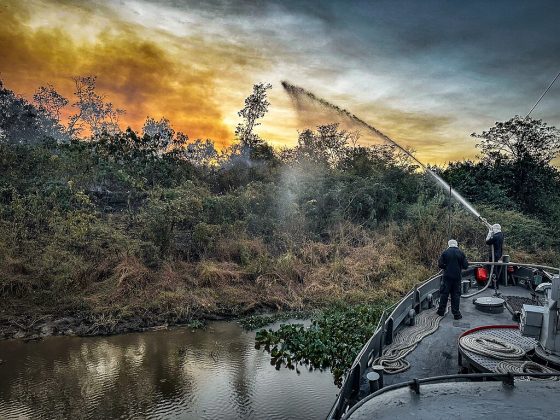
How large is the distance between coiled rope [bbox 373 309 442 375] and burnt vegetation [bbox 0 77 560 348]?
2.40 m

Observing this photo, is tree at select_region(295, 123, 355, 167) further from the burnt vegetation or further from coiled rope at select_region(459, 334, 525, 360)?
coiled rope at select_region(459, 334, 525, 360)

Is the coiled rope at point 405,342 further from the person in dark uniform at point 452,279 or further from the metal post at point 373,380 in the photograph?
the metal post at point 373,380

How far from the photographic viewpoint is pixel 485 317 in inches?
297

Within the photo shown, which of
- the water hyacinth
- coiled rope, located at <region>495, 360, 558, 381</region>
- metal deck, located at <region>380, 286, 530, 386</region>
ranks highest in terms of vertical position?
coiled rope, located at <region>495, 360, 558, 381</region>

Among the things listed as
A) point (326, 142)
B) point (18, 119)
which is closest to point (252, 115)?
point (326, 142)

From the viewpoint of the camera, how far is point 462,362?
536 cm

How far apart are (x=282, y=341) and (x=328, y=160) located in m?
14.9

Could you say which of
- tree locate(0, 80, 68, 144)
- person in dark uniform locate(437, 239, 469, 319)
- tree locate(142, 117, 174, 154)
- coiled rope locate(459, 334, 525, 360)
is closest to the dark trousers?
person in dark uniform locate(437, 239, 469, 319)

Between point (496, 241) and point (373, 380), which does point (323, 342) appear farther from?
point (373, 380)

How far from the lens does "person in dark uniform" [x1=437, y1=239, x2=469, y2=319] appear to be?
7.46 m

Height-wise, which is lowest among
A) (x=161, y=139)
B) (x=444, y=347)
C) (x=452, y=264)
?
(x=444, y=347)

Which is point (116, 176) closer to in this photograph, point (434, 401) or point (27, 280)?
point (27, 280)

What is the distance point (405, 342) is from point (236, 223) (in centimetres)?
1137

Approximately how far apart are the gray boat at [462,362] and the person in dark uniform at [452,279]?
0.21 m
